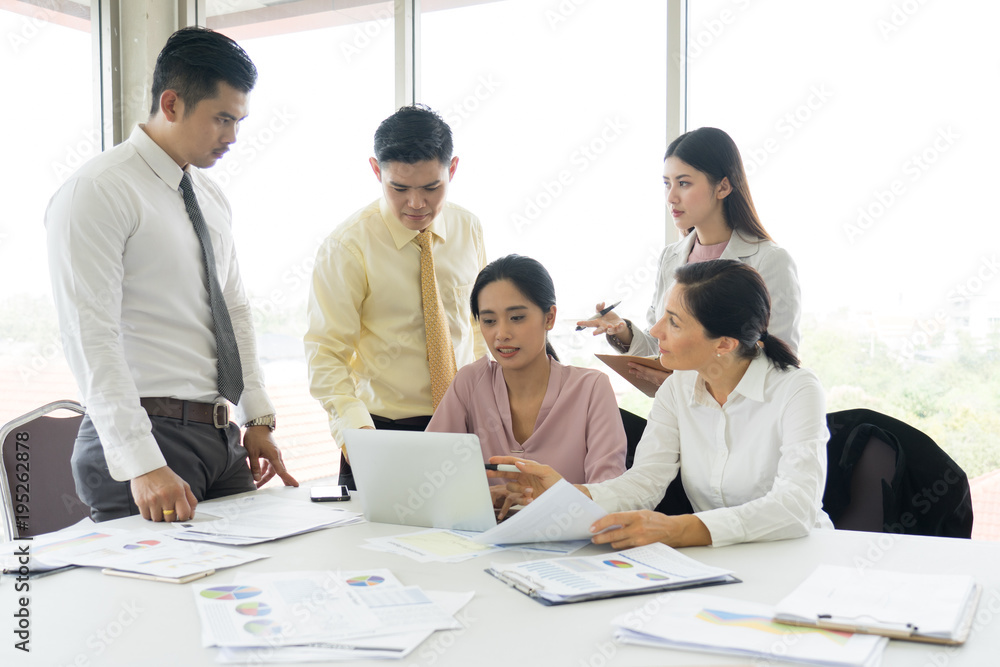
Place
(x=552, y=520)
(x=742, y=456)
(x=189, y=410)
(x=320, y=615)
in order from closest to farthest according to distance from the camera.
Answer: (x=320, y=615) < (x=552, y=520) < (x=742, y=456) < (x=189, y=410)

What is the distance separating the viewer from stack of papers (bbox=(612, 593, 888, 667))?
0.96 metres

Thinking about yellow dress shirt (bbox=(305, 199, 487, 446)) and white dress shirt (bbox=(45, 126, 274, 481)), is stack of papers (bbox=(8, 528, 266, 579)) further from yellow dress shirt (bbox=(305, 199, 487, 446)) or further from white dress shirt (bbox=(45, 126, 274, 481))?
yellow dress shirt (bbox=(305, 199, 487, 446))

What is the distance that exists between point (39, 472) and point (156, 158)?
1013mm

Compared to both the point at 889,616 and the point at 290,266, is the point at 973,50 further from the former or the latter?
the point at 290,266

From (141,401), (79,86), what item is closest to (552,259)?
(141,401)

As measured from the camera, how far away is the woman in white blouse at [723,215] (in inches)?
88.1

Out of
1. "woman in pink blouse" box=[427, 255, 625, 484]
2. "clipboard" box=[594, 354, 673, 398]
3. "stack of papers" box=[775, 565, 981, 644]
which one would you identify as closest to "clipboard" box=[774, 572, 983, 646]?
"stack of papers" box=[775, 565, 981, 644]

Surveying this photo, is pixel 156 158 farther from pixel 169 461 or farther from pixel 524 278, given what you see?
pixel 524 278

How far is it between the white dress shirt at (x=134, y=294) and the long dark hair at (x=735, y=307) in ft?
3.77

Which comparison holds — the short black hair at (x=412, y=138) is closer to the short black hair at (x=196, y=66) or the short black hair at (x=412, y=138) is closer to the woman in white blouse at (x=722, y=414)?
the short black hair at (x=196, y=66)

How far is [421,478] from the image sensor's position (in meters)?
1.60

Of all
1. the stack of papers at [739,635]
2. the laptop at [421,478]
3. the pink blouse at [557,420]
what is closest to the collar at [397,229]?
the pink blouse at [557,420]

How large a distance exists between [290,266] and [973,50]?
3.07 meters

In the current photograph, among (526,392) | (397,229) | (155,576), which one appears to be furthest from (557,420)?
(155,576)
